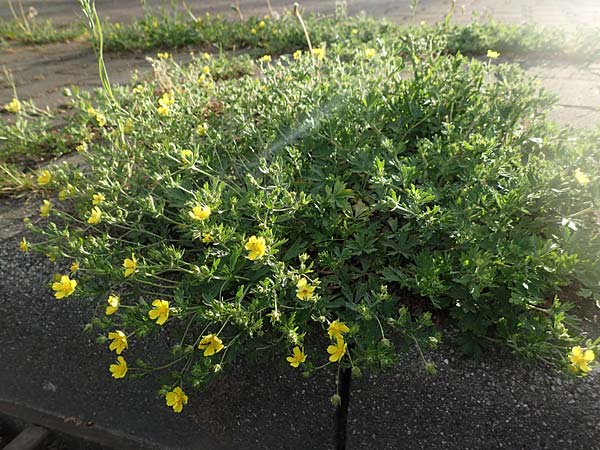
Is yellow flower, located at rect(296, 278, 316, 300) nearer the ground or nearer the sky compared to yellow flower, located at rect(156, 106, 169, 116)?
nearer the ground

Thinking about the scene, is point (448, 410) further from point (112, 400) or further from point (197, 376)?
point (112, 400)

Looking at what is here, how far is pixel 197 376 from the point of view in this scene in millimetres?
1492

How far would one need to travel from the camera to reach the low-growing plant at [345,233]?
1522 mm

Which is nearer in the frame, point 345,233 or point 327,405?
point 327,405

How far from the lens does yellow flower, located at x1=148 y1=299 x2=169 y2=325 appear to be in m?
1.50

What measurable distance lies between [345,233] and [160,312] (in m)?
0.68

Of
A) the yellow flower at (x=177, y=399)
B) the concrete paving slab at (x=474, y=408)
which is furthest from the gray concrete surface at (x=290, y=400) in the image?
the yellow flower at (x=177, y=399)

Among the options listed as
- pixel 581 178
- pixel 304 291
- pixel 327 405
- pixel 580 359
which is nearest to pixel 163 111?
pixel 304 291

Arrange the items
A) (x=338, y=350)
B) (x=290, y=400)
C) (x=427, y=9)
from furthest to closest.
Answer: (x=427, y=9) < (x=290, y=400) < (x=338, y=350)

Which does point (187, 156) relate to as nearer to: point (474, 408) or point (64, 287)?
point (64, 287)

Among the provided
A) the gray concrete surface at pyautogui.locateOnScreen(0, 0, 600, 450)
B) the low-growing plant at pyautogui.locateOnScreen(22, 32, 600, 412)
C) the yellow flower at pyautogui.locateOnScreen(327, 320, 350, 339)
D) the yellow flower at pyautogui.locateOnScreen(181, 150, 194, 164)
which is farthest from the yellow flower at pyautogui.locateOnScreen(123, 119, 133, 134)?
the yellow flower at pyautogui.locateOnScreen(327, 320, 350, 339)

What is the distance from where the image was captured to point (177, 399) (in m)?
1.47

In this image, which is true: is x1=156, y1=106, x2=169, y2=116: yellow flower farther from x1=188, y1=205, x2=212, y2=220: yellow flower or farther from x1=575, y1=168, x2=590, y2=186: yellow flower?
x1=575, y1=168, x2=590, y2=186: yellow flower

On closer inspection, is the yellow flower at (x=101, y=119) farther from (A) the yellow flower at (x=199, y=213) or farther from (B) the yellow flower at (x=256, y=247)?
(B) the yellow flower at (x=256, y=247)
